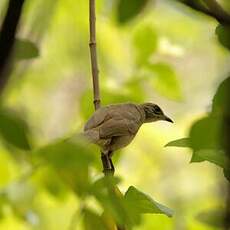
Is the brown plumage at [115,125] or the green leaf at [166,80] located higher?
the green leaf at [166,80]

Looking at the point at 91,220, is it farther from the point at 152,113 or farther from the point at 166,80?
the point at 152,113

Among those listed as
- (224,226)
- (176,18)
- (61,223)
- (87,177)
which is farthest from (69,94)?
(224,226)

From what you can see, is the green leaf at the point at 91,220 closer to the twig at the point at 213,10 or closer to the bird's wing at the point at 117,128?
the twig at the point at 213,10

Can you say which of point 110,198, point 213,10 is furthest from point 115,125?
point 213,10

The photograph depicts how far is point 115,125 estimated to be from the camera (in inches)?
73.7

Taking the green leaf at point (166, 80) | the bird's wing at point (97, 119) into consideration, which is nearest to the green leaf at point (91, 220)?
the bird's wing at point (97, 119)

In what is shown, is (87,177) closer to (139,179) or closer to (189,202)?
(189,202)

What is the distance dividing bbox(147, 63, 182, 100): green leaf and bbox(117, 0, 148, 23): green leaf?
1.09 m

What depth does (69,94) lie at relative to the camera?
4.00m

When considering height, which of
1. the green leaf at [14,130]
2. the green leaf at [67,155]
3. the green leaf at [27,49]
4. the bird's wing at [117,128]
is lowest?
the bird's wing at [117,128]

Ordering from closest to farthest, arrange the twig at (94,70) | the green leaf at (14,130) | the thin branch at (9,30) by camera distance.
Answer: the thin branch at (9,30) < the green leaf at (14,130) < the twig at (94,70)

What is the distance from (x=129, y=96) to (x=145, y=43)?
13 cm

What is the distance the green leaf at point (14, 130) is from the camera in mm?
519

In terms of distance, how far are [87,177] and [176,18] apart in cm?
217
